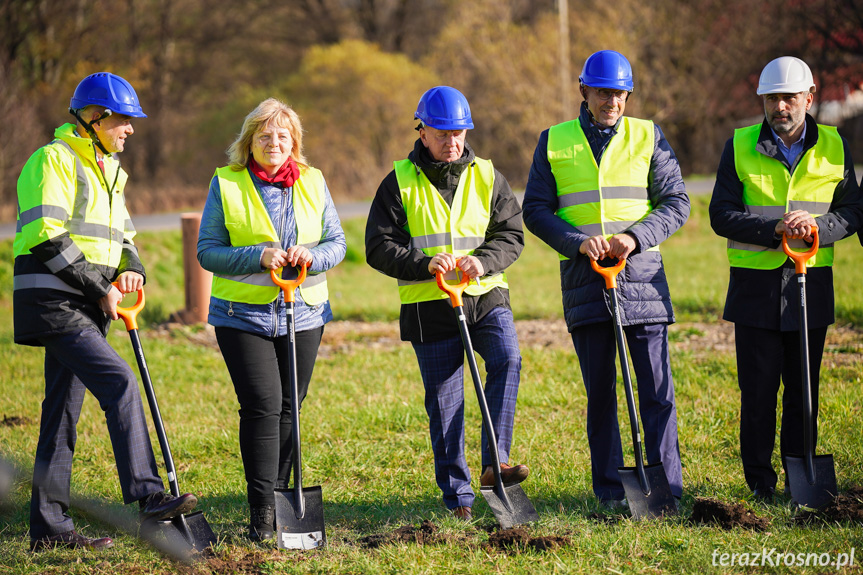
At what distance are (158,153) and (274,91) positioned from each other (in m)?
4.69

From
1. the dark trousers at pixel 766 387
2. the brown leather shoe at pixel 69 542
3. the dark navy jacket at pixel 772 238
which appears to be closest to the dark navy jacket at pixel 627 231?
the dark navy jacket at pixel 772 238

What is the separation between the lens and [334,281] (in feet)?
47.0

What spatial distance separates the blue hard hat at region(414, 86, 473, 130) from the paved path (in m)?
12.4

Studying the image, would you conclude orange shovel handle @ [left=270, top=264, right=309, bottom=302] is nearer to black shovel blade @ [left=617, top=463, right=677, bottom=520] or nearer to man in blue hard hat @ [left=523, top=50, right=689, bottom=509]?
man in blue hard hat @ [left=523, top=50, right=689, bottom=509]

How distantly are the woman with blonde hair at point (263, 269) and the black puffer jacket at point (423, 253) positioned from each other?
0.91 ft

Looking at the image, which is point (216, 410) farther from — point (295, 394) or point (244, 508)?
point (295, 394)

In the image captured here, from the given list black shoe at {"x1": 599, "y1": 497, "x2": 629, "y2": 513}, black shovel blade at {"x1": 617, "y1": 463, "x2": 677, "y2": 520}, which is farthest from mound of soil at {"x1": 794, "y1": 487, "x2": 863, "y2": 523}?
black shoe at {"x1": 599, "y1": 497, "x2": 629, "y2": 513}

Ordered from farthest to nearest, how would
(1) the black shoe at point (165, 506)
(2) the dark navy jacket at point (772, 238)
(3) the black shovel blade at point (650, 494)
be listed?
(2) the dark navy jacket at point (772, 238) → (3) the black shovel blade at point (650, 494) → (1) the black shoe at point (165, 506)

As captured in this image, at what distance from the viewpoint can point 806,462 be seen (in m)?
4.11

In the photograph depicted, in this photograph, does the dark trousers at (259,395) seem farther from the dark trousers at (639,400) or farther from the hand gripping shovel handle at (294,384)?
the dark trousers at (639,400)

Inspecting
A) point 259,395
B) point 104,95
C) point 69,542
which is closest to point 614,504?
point 259,395

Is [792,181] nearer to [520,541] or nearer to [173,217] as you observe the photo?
[520,541]

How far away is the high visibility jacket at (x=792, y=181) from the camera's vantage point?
4.26 metres

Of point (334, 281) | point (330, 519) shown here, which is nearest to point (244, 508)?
point (330, 519)
